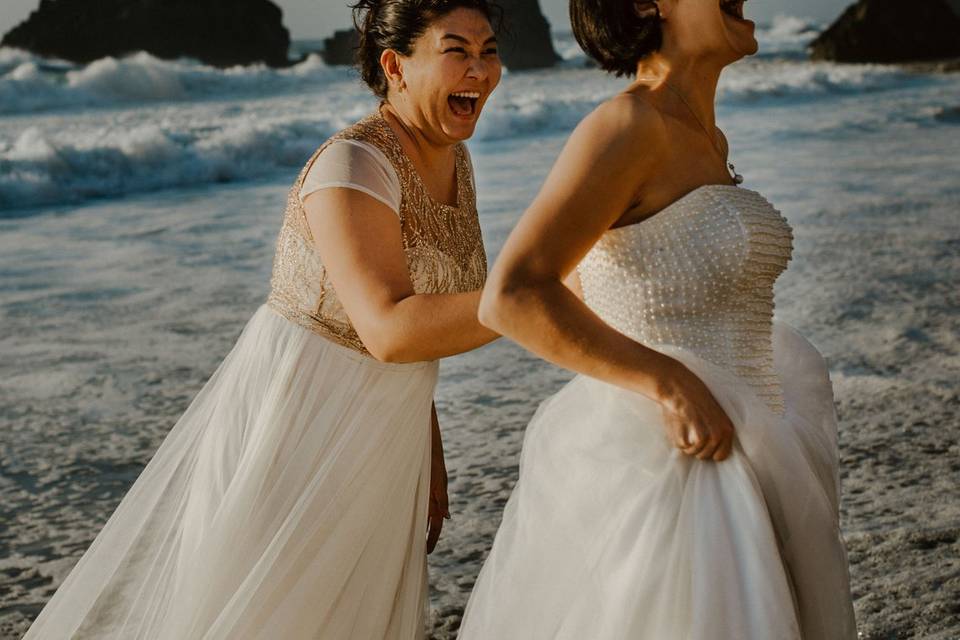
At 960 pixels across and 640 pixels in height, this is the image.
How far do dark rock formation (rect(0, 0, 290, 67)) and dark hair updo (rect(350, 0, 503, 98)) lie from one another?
1475 cm

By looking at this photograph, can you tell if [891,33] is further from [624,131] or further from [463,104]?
[624,131]

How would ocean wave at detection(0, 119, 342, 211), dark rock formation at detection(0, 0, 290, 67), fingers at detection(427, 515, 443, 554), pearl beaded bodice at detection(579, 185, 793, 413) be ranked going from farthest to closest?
dark rock formation at detection(0, 0, 290, 67) < ocean wave at detection(0, 119, 342, 211) < fingers at detection(427, 515, 443, 554) < pearl beaded bodice at detection(579, 185, 793, 413)

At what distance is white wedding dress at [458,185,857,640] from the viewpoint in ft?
4.59

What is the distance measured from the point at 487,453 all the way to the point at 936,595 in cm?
166

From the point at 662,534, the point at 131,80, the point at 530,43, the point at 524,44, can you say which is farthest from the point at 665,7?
the point at 524,44

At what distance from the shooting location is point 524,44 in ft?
66.3

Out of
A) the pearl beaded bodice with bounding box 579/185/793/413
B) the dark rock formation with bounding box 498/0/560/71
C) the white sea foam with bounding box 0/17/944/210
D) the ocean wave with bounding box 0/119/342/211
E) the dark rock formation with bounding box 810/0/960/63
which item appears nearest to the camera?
the pearl beaded bodice with bounding box 579/185/793/413

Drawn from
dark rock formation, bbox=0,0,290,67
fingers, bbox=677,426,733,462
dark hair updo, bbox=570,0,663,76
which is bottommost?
fingers, bbox=677,426,733,462

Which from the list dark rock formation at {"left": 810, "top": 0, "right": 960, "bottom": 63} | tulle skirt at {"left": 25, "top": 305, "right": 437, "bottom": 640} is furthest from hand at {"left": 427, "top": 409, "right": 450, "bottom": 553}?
dark rock formation at {"left": 810, "top": 0, "right": 960, "bottom": 63}

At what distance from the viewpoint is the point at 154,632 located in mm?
1949

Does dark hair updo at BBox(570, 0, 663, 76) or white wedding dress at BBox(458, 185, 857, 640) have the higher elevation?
dark hair updo at BBox(570, 0, 663, 76)

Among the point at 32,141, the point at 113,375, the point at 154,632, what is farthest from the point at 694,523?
the point at 32,141

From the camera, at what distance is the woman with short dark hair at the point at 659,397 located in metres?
1.37

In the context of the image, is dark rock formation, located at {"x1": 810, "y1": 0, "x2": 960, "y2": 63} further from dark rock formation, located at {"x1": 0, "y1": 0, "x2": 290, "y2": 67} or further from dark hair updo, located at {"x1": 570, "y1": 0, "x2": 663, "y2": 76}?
dark hair updo, located at {"x1": 570, "y1": 0, "x2": 663, "y2": 76}
